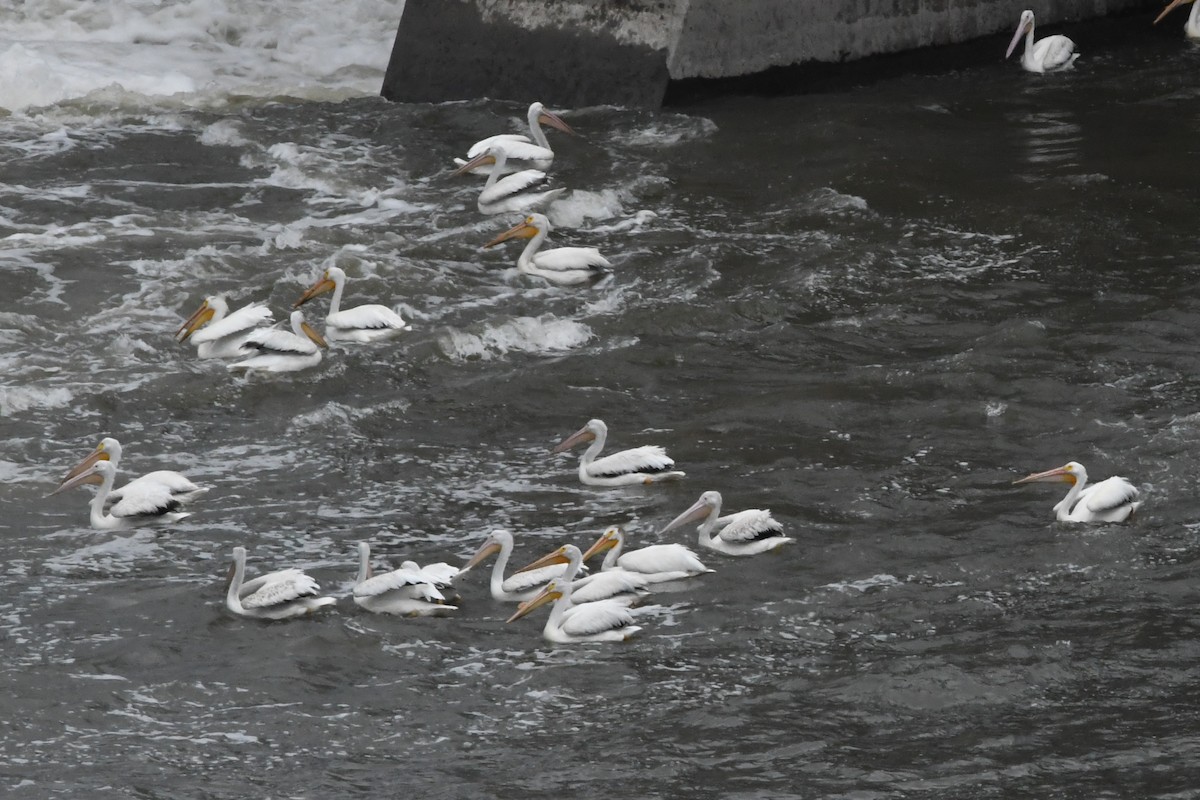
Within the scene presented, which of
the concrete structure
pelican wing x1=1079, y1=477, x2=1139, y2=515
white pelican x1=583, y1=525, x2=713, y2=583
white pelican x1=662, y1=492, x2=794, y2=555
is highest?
the concrete structure

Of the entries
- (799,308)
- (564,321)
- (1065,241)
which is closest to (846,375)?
(799,308)

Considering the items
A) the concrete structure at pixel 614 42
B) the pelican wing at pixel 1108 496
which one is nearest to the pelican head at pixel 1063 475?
the pelican wing at pixel 1108 496

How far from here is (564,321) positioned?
12359 mm

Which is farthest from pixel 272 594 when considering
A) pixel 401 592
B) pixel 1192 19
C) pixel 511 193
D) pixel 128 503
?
pixel 1192 19

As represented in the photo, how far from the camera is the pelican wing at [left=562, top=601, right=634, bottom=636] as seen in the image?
8156 mm

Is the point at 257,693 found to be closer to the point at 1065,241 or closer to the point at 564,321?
the point at 564,321

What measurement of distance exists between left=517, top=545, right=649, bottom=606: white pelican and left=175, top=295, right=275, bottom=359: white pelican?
3.82m

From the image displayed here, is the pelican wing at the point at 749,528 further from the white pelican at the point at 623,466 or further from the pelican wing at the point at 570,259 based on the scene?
the pelican wing at the point at 570,259

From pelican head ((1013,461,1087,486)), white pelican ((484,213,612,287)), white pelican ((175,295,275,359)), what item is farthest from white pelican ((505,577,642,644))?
white pelican ((484,213,612,287))

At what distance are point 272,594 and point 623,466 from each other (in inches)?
94.3

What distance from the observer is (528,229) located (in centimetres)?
1362

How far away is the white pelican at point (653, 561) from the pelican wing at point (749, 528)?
8.6 inches

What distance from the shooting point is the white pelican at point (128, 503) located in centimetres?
942

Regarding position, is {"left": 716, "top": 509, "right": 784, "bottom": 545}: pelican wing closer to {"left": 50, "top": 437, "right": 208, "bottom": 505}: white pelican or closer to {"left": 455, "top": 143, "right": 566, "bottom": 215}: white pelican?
{"left": 50, "top": 437, "right": 208, "bottom": 505}: white pelican
